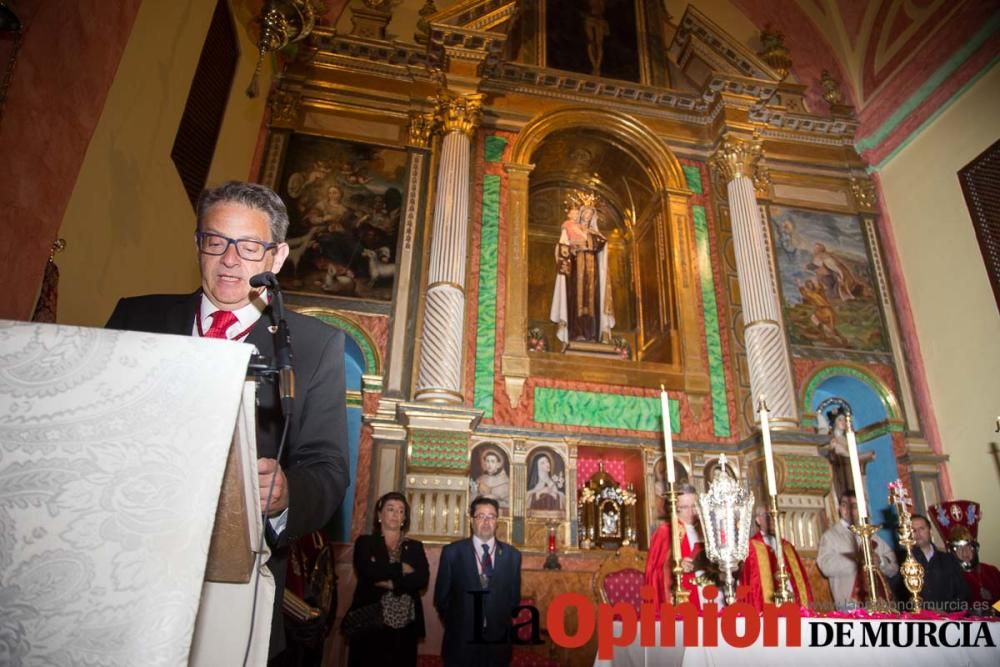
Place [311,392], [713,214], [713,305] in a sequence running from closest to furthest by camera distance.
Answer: [311,392], [713,305], [713,214]

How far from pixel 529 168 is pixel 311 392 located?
7.45 m

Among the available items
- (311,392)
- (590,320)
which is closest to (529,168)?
(590,320)

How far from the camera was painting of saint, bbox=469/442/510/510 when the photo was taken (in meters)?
6.90

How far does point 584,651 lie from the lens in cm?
559

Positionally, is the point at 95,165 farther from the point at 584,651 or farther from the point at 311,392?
the point at 584,651

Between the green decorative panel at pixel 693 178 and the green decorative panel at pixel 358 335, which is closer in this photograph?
the green decorative panel at pixel 358 335

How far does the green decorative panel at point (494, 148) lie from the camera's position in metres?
8.80

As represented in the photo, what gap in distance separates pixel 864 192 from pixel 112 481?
11.0 meters

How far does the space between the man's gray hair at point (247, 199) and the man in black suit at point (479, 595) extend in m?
3.93

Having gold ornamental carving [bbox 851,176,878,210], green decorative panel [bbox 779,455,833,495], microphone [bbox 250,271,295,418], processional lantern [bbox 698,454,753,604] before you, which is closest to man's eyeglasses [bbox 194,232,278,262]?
microphone [bbox 250,271,295,418]

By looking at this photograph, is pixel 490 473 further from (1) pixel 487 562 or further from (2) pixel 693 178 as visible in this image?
(2) pixel 693 178

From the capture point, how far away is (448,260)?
7547 millimetres

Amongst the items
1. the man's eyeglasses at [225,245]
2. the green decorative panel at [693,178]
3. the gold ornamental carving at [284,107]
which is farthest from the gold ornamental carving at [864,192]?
the man's eyeglasses at [225,245]

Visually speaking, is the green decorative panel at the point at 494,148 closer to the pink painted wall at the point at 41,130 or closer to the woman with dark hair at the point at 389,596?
the woman with dark hair at the point at 389,596
